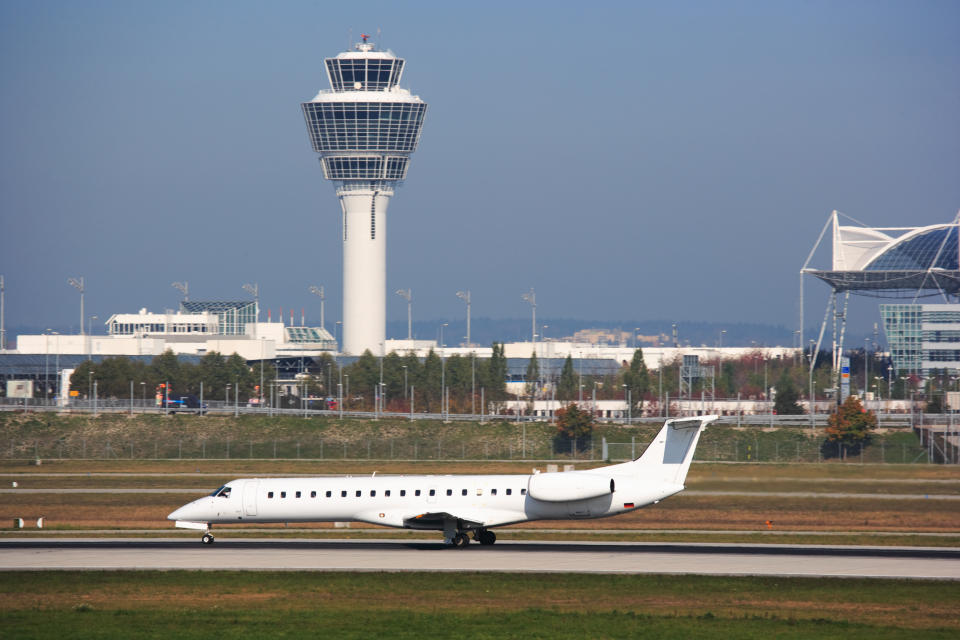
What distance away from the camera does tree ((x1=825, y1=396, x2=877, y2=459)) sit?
100250 millimetres

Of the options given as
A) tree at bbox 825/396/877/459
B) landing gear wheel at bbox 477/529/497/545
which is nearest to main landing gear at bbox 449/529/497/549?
landing gear wheel at bbox 477/529/497/545

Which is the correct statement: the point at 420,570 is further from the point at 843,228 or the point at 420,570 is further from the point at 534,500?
the point at 843,228

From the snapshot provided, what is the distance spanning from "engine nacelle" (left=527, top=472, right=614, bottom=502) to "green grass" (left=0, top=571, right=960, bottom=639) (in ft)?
21.4

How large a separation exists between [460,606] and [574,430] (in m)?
77.8

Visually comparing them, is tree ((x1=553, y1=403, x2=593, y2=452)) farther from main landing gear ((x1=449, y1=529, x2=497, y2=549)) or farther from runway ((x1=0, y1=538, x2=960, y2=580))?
main landing gear ((x1=449, y1=529, x2=497, y2=549))

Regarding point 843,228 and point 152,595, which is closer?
point 152,595

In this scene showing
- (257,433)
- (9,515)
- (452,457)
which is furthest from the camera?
(257,433)

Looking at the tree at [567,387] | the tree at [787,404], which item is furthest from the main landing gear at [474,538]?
the tree at [567,387]

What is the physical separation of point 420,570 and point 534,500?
696 centimetres

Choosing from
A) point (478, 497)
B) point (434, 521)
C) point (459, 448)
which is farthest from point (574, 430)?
point (434, 521)

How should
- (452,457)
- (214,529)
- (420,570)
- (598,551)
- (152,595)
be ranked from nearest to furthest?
(152,595) → (420,570) → (598,551) → (214,529) → (452,457)

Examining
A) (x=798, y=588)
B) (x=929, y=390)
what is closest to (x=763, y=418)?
(x=929, y=390)

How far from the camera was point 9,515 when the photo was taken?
61062mm

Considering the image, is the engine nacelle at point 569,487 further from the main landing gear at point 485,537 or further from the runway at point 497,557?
the main landing gear at point 485,537
